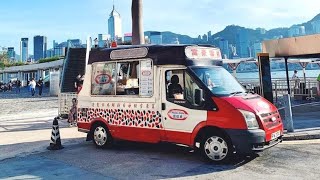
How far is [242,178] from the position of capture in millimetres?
5832

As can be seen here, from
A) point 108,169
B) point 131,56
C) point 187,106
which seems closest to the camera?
point 108,169

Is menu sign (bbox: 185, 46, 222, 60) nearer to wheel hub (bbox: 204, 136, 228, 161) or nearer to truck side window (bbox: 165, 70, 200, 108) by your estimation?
truck side window (bbox: 165, 70, 200, 108)

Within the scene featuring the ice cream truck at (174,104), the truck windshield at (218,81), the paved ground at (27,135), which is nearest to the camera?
the ice cream truck at (174,104)

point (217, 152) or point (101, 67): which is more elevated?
point (101, 67)

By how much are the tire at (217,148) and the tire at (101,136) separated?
2.79 meters

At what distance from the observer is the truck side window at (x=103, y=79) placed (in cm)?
854

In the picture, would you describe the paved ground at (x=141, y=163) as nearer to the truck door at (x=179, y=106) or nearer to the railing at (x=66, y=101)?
the truck door at (x=179, y=106)

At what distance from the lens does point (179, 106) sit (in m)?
7.31

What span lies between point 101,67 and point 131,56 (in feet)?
3.54

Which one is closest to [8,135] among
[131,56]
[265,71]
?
[131,56]

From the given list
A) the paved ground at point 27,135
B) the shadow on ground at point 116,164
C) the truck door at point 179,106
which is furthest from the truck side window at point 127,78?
the paved ground at point 27,135

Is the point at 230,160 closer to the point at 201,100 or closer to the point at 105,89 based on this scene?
the point at 201,100

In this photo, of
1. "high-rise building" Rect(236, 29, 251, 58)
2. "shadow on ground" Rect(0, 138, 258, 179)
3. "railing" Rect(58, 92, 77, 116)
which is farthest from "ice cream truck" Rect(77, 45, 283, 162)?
"high-rise building" Rect(236, 29, 251, 58)

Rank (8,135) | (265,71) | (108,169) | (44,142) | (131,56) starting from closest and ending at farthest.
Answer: (108,169) < (131,56) < (44,142) < (8,135) < (265,71)
